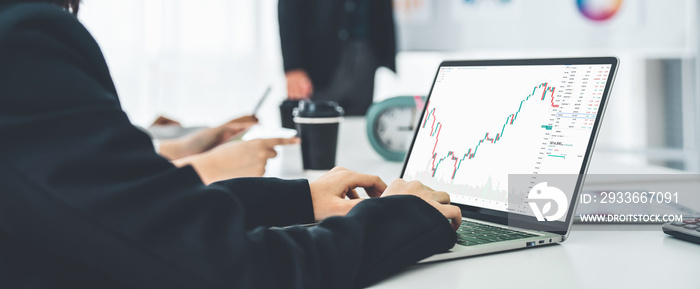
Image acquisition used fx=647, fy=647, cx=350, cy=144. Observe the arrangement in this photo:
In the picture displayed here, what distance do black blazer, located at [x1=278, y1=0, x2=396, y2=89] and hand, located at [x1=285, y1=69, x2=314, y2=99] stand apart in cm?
3

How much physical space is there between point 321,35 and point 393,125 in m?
1.60

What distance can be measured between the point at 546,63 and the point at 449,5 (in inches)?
106

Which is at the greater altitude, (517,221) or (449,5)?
(449,5)

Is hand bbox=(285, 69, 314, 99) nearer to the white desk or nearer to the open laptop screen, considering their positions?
the open laptop screen

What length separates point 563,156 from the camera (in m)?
0.72

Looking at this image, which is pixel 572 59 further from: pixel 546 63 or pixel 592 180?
pixel 592 180

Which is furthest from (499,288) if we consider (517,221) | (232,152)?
(232,152)

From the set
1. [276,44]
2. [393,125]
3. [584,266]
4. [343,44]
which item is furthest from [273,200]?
[276,44]

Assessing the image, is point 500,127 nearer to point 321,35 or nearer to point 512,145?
point 512,145

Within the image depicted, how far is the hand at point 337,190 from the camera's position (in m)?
0.76

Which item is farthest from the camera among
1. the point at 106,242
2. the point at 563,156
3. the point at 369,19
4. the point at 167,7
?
the point at 167,7

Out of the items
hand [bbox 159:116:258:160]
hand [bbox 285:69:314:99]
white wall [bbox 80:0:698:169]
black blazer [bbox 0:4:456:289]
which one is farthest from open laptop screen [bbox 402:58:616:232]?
white wall [bbox 80:0:698:169]

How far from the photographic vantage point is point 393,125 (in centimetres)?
142

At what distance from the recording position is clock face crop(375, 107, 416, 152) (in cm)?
141
